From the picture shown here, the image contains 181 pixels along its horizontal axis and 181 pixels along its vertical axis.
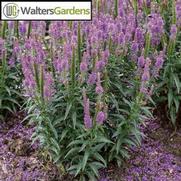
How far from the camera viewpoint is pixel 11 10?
5.36 metres

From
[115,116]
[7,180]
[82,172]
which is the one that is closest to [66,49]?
[115,116]

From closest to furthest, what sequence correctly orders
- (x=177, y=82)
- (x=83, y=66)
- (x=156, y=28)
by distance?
1. (x=83, y=66)
2. (x=156, y=28)
3. (x=177, y=82)

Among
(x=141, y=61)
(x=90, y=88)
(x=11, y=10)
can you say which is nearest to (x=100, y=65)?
(x=90, y=88)

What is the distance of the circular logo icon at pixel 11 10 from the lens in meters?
5.31

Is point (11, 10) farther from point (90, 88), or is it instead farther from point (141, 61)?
point (141, 61)

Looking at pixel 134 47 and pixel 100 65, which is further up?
pixel 134 47

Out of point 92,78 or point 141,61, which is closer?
point 92,78

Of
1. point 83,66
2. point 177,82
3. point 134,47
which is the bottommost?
point 177,82

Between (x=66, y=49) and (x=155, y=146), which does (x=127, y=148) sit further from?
(x=66, y=49)

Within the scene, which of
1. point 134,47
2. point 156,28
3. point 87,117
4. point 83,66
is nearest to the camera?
point 87,117

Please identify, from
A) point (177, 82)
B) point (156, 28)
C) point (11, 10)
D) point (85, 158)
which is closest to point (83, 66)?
point (85, 158)

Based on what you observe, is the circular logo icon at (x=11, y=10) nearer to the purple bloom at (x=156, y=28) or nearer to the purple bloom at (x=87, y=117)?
the purple bloom at (x=156, y=28)

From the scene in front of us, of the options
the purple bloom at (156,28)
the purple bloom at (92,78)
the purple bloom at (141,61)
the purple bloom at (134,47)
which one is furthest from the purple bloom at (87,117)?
the purple bloom at (156,28)

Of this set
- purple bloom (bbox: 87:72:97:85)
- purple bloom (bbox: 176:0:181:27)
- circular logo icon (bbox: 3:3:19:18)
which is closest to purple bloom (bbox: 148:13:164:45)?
purple bloom (bbox: 176:0:181:27)
